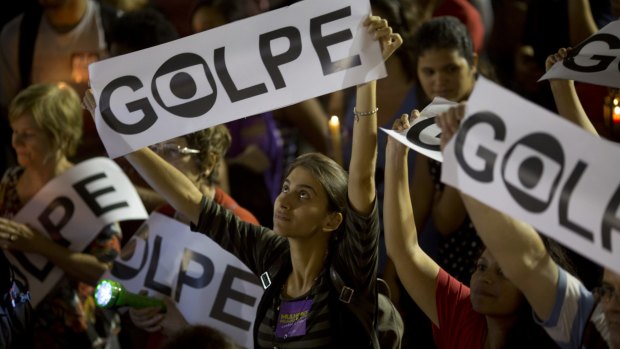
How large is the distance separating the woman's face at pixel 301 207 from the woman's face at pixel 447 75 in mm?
1388

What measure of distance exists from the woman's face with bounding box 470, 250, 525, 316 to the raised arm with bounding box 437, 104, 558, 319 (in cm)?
25

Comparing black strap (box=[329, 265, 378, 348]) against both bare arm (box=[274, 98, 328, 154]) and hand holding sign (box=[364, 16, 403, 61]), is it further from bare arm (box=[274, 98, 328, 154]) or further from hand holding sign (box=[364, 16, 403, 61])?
bare arm (box=[274, 98, 328, 154])

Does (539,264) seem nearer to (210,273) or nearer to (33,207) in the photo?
(210,273)

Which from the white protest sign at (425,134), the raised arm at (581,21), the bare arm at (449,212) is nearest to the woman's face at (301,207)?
the white protest sign at (425,134)

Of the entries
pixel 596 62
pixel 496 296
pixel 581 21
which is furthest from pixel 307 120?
pixel 496 296

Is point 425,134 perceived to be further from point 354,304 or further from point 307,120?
point 307,120

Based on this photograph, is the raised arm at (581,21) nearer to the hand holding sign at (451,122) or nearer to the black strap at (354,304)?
the black strap at (354,304)

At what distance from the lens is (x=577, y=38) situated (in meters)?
5.45

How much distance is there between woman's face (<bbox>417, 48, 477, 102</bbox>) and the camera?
202 inches

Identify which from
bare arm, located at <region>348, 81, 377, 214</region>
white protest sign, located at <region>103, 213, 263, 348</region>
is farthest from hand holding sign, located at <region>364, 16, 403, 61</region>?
white protest sign, located at <region>103, 213, 263, 348</region>

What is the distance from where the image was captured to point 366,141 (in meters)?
3.65

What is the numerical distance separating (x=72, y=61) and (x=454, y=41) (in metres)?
2.21

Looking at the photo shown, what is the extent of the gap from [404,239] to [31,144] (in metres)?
2.09

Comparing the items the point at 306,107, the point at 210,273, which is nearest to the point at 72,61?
the point at 306,107
